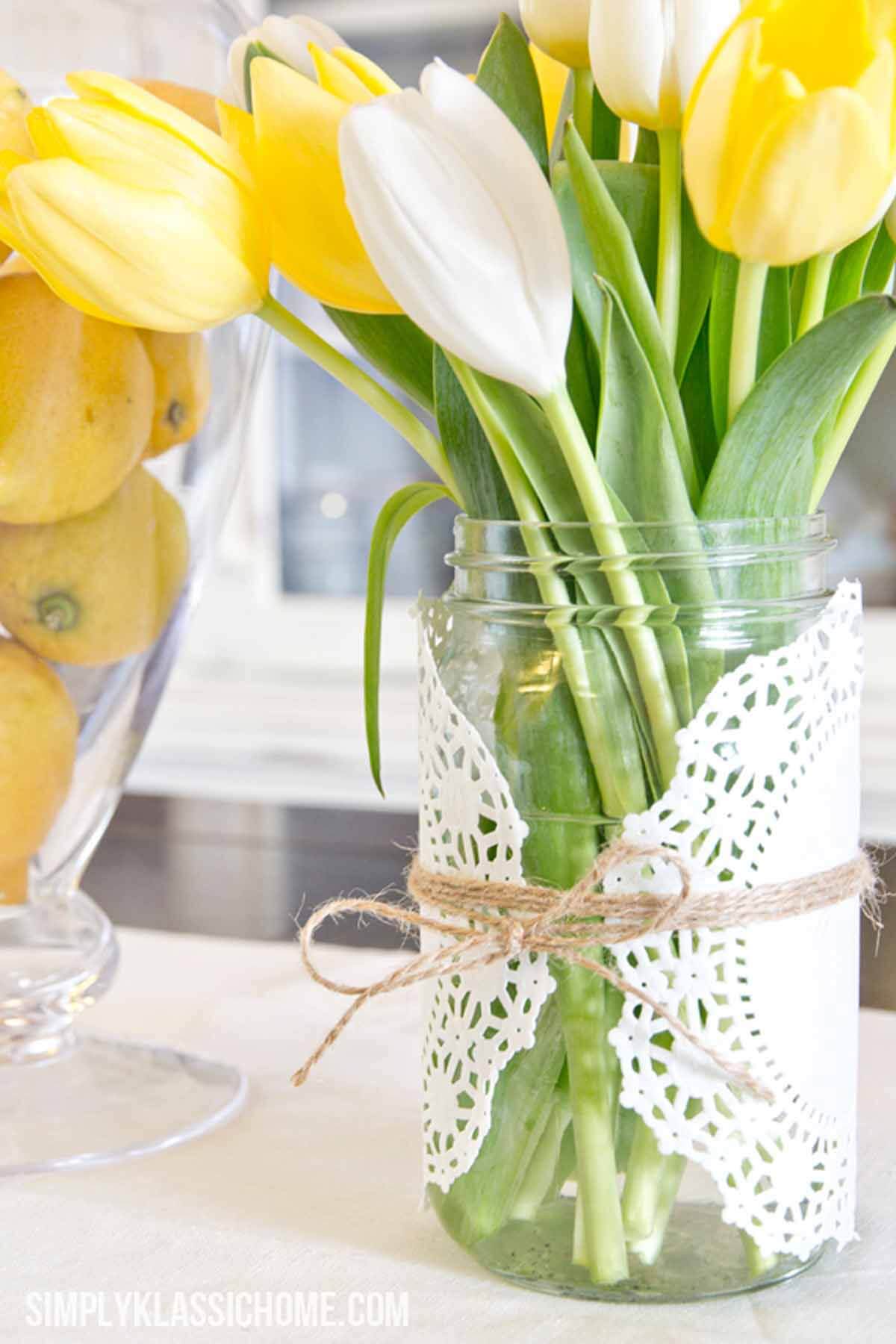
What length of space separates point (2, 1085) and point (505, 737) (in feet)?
0.94

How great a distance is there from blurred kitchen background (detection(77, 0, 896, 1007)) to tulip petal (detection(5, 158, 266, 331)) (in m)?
1.39

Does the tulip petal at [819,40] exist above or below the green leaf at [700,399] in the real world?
above

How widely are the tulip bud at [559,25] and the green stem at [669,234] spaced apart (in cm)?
3

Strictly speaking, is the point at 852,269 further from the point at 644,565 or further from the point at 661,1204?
the point at 661,1204

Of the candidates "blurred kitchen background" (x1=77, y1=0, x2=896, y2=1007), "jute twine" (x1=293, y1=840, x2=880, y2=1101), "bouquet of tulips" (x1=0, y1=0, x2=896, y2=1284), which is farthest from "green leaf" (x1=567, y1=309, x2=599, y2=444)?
"blurred kitchen background" (x1=77, y1=0, x2=896, y2=1007)

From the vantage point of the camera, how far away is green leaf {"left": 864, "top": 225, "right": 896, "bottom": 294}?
42 centimetres

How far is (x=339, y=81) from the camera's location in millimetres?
376

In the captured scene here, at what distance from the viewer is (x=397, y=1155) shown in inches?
20.2

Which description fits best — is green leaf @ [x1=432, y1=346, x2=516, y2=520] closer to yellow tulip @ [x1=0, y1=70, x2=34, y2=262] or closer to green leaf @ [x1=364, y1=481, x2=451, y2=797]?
green leaf @ [x1=364, y1=481, x2=451, y2=797]

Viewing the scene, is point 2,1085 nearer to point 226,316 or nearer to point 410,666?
point 226,316

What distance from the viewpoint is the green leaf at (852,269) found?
0.40m

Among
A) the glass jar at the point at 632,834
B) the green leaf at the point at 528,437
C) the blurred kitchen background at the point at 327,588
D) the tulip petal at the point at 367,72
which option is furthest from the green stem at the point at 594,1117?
the blurred kitchen background at the point at 327,588

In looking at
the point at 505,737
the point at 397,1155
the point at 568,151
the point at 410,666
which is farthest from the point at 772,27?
the point at 410,666

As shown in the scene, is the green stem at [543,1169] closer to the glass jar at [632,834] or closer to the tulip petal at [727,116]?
the glass jar at [632,834]
